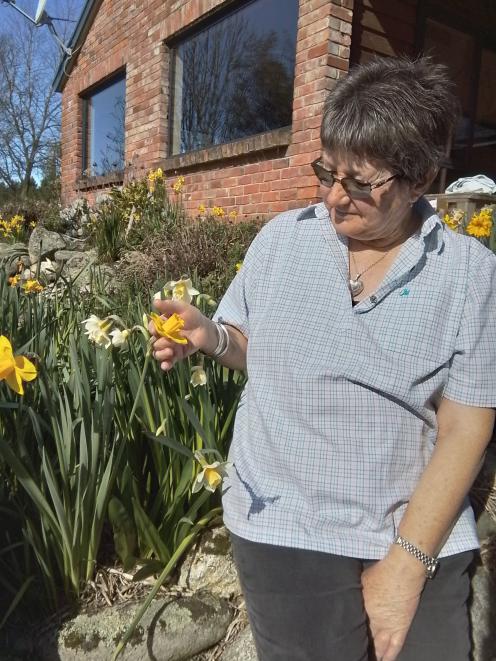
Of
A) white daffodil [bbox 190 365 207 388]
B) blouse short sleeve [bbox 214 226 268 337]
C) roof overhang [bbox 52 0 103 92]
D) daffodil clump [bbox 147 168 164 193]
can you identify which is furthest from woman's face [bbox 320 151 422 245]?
roof overhang [bbox 52 0 103 92]

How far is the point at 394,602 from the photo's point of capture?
1.16m

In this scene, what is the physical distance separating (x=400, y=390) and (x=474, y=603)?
0.77 m

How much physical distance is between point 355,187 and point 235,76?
579cm

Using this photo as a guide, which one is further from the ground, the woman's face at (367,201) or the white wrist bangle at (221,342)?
the woman's face at (367,201)

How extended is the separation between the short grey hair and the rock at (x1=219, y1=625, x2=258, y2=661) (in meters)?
1.24

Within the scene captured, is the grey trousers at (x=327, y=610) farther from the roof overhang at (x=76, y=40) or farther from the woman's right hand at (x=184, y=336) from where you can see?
the roof overhang at (x=76, y=40)

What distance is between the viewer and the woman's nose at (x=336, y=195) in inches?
48.8

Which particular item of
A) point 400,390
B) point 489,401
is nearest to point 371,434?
point 400,390

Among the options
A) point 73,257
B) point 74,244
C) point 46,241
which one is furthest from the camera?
point 74,244

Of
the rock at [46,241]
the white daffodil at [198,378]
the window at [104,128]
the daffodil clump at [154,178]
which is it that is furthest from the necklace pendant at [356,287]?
the window at [104,128]

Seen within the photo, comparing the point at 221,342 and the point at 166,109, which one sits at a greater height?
the point at 166,109

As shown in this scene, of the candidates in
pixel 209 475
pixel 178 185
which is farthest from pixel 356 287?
pixel 178 185

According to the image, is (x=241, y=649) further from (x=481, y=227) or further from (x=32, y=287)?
(x=481, y=227)

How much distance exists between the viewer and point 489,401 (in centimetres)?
118
